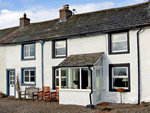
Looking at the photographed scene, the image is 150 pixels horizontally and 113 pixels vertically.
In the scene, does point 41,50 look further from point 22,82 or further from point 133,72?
point 133,72

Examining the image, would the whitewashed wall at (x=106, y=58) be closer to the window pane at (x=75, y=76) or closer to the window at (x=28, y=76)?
the window pane at (x=75, y=76)

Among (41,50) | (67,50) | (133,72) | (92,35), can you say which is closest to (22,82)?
(41,50)

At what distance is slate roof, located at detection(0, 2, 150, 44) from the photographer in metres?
13.2

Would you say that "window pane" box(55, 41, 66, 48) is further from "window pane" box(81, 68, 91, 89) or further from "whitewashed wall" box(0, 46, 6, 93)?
"whitewashed wall" box(0, 46, 6, 93)

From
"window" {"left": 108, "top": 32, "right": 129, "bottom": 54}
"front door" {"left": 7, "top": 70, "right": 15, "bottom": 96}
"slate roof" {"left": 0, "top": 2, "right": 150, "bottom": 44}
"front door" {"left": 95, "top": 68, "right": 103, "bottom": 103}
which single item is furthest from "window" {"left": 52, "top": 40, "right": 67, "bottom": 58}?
"front door" {"left": 7, "top": 70, "right": 15, "bottom": 96}

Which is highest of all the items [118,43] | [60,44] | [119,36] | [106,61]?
[119,36]

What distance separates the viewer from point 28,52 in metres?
17.1

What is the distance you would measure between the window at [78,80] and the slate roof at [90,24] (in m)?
2.74

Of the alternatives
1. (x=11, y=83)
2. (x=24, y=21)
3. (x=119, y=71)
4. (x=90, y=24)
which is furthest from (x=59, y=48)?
(x=24, y=21)

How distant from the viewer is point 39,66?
1628 centimetres

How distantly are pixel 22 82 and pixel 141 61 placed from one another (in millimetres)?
9881

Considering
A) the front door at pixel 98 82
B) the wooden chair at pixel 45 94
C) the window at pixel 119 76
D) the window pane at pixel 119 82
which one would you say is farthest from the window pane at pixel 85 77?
the wooden chair at pixel 45 94

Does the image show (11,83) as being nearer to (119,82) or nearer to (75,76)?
(75,76)

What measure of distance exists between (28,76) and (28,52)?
201cm
